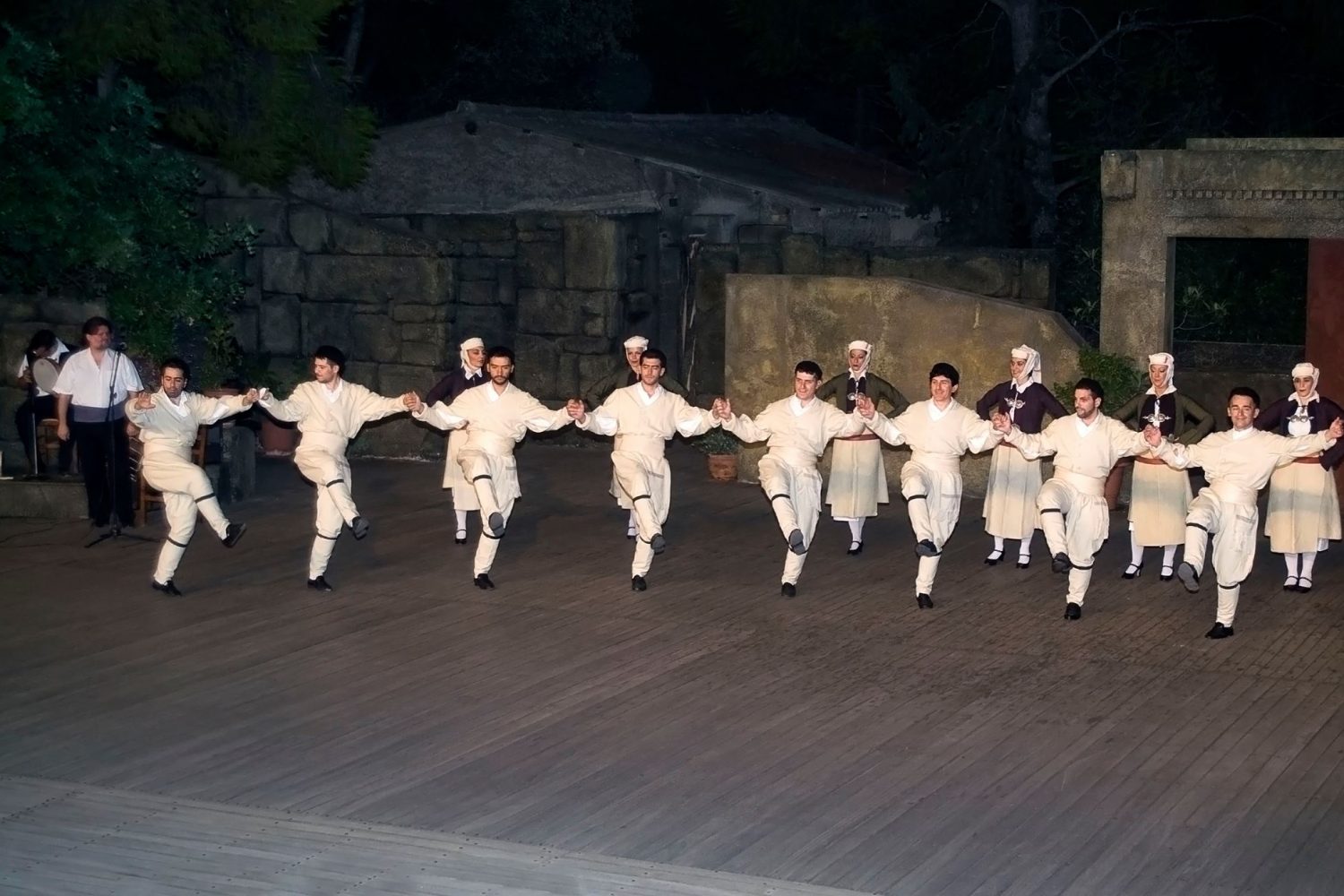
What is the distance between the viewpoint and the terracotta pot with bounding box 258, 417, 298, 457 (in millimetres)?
18953

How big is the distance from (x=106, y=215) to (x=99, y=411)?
2.12 metres

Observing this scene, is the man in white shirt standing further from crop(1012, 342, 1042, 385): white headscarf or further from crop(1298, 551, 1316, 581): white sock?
crop(1298, 551, 1316, 581): white sock

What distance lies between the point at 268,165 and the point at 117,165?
98.0 inches

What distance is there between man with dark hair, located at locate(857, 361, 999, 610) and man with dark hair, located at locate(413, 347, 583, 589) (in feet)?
7.65

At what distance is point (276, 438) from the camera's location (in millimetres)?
19094

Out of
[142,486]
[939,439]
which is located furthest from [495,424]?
[142,486]

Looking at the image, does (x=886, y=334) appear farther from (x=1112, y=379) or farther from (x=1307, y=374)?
(x=1307, y=374)

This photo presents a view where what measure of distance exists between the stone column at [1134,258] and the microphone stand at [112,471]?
7.90 m

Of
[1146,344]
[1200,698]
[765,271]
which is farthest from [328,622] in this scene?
[765,271]

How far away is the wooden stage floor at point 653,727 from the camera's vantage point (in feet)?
26.2

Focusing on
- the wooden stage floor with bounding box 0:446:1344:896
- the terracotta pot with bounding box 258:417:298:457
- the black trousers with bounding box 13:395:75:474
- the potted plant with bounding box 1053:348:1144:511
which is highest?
the potted plant with bounding box 1053:348:1144:511

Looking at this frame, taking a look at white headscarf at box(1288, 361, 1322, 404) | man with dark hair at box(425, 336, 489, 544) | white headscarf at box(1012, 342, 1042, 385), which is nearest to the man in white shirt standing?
man with dark hair at box(425, 336, 489, 544)

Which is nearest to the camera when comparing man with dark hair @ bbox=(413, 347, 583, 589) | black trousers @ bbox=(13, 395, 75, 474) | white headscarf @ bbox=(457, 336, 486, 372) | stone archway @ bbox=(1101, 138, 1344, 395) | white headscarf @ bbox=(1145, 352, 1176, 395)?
man with dark hair @ bbox=(413, 347, 583, 589)

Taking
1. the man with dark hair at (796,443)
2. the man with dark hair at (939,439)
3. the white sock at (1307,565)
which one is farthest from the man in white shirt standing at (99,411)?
the white sock at (1307,565)
